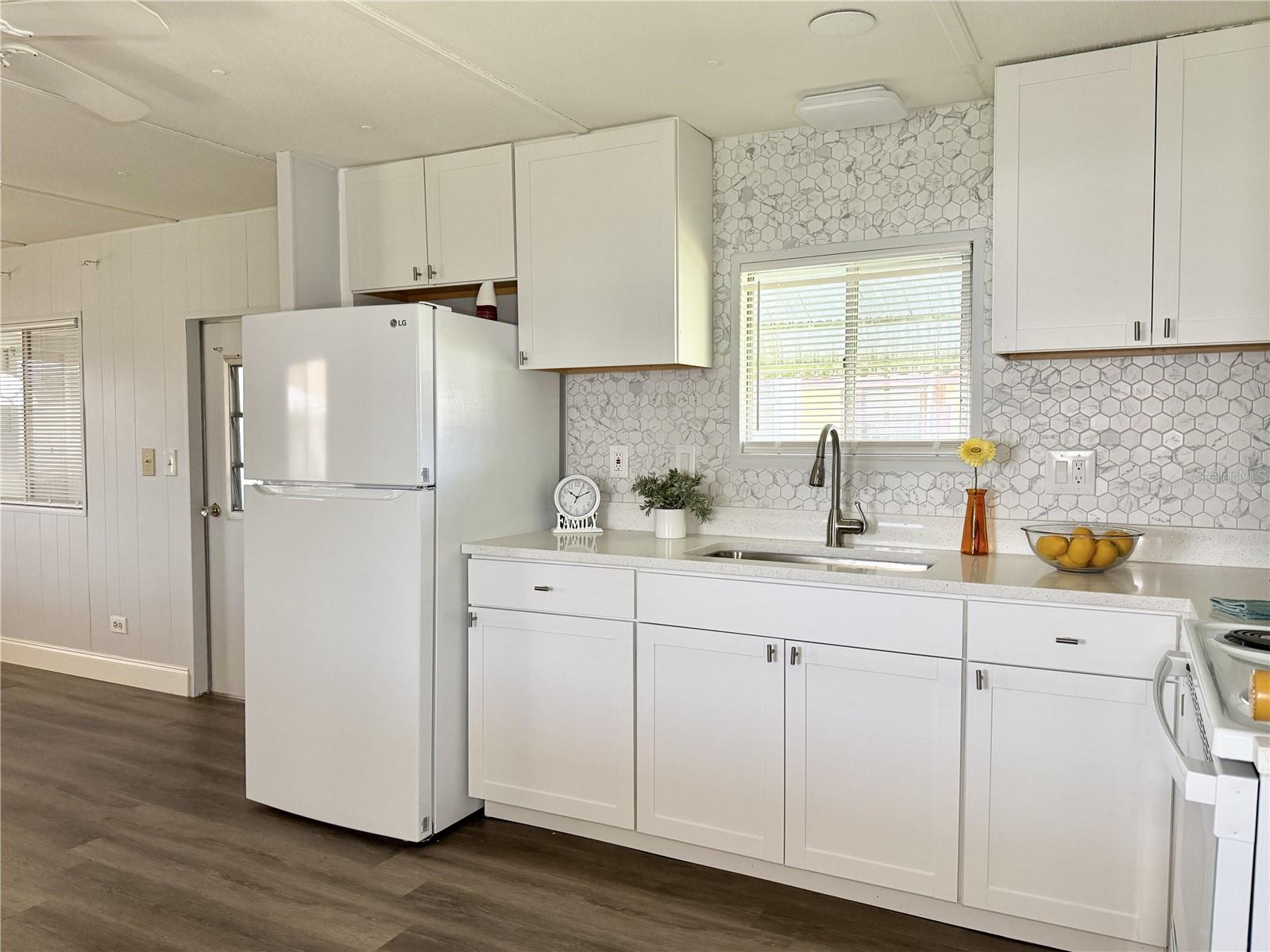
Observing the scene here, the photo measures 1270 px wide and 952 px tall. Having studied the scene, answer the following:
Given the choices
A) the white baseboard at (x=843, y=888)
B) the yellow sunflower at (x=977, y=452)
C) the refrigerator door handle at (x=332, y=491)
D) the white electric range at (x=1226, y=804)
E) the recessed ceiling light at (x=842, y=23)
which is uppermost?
the recessed ceiling light at (x=842, y=23)

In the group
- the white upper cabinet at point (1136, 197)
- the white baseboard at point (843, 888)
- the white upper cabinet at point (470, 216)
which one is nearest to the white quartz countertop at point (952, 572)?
the white upper cabinet at point (1136, 197)

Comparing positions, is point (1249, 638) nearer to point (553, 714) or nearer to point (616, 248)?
point (553, 714)

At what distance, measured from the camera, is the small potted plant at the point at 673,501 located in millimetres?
3150

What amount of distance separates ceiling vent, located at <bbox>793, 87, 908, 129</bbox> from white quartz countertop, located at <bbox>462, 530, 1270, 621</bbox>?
4.40 ft

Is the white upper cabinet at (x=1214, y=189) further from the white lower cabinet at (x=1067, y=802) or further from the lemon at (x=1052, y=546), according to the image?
the white lower cabinet at (x=1067, y=802)

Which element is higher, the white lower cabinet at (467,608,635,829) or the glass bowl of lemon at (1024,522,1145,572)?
the glass bowl of lemon at (1024,522,1145,572)

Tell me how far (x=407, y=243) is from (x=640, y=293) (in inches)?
39.4

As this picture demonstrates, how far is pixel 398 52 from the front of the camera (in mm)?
2498

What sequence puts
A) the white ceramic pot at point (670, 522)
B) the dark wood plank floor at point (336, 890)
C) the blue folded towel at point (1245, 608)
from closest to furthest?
the blue folded towel at point (1245, 608)
the dark wood plank floor at point (336, 890)
the white ceramic pot at point (670, 522)

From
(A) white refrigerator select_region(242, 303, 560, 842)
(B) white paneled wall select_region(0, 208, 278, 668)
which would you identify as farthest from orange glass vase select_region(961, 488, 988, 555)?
(B) white paneled wall select_region(0, 208, 278, 668)

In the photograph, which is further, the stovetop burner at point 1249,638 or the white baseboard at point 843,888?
the white baseboard at point 843,888

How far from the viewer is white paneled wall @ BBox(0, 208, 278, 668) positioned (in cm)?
444

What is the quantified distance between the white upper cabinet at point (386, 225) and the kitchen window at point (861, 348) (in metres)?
1.22

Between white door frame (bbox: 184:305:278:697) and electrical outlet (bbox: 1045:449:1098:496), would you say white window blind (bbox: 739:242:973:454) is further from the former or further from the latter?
white door frame (bbox: 184:305:278:697)
